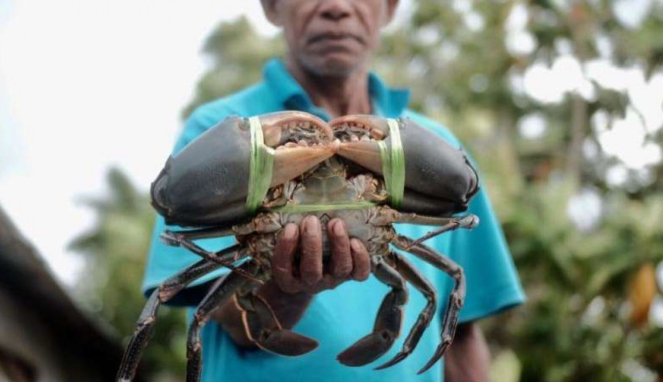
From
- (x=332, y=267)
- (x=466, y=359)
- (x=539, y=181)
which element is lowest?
(x=539, y=181)

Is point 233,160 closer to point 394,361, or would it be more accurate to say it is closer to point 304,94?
point 394,361

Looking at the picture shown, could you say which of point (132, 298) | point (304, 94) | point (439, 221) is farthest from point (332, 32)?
point (132, 298)

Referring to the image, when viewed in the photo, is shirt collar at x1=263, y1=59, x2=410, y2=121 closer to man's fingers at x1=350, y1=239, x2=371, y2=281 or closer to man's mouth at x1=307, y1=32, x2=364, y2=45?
man's mouth at x1=307, y1=32, x2=364, y2=45

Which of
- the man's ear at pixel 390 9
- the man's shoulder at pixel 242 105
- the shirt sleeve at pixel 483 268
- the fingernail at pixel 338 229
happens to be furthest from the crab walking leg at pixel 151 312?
the man's ear at pixel 390 9

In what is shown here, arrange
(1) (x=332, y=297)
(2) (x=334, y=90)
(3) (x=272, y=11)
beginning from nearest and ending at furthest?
(1) (x=332, y=297) → (2) (x=334, y=90) → (3) (x=272, y=11)

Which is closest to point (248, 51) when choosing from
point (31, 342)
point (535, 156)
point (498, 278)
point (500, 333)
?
point (535, 156)
